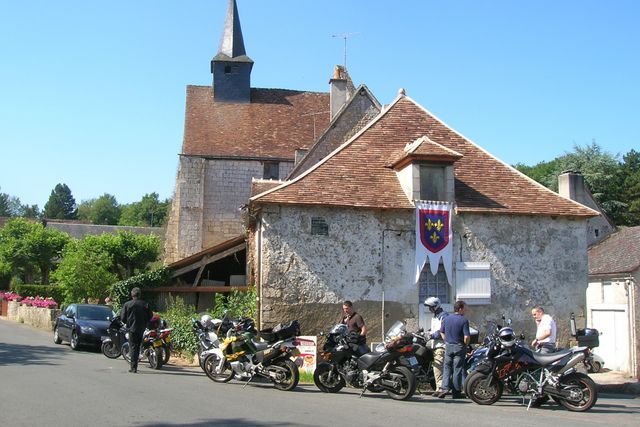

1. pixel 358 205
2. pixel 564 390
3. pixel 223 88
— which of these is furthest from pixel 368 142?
pixel 223 88

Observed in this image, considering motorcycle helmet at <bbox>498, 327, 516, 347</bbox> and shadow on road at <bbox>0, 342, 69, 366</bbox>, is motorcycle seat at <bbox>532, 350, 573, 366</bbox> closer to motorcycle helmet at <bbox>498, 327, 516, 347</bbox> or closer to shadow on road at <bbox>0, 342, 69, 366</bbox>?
motorcycle helmet at <bbox>498, 327, 516, 347</bbox>

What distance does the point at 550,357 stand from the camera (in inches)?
419

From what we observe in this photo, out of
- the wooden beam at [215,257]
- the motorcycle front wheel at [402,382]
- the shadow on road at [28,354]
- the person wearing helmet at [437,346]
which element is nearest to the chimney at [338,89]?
the wooden beam at [215,257]

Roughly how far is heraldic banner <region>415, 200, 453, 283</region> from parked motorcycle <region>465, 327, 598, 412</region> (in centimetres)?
494

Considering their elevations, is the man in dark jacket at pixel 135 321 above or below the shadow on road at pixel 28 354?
above

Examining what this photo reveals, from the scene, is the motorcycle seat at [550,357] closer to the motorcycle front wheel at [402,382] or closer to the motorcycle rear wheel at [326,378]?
the motorcycle front wheel at [402,382]

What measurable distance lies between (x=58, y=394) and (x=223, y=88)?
27673 mm

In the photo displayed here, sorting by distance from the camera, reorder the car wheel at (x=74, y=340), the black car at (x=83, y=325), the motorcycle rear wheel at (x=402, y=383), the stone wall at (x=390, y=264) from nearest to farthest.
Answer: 1. the motorcycle rear wheel at (x=402, y=383)
2. the stone wall at (x=390, y=264)
3. the black car at (x=83, y=325)
4. the car wheel at (x=74, y=340)

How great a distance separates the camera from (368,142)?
17.7m

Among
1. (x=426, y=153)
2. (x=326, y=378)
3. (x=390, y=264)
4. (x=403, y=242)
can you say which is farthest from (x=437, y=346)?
(x=426, y=153)

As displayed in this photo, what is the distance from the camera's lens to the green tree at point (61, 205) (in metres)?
125

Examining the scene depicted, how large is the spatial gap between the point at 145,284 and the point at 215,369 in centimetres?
1308

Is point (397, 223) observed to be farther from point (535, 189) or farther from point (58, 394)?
point (58, 394)

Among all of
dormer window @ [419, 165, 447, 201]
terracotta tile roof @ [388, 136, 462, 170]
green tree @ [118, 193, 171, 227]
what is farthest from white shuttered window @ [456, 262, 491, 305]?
green tree @ [118, 193, 171, 227]
